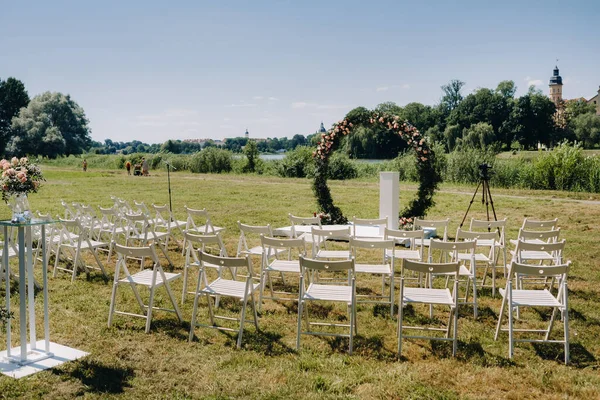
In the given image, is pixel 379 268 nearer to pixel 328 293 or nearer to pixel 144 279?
pixel 328 293

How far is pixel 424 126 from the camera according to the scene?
77.2m

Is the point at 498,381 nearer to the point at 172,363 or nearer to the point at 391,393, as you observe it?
the point at 391,393

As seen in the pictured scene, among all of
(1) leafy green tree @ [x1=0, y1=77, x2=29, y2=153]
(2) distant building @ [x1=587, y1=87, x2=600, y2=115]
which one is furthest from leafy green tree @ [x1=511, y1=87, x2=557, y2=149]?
(1) leafy green tree @ [x1=0, y1=77, x2=29, y2=153]

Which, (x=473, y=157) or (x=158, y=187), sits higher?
(x=473, y=157)

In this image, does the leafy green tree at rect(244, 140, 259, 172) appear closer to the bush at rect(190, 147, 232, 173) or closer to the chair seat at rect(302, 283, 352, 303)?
the bush at rect(190, 147, 232, 173)

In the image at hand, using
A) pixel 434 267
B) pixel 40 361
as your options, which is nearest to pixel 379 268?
pixel 434 267

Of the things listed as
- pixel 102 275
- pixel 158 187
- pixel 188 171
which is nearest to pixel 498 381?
pixel 102 275

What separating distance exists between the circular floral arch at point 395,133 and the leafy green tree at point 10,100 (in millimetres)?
56563

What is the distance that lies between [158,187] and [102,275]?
49.5 ft

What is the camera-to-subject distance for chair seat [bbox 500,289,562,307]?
4579 mm

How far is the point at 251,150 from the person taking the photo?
106 ft

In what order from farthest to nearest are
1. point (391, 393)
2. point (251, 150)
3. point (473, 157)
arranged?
point (251, 150) → point (473, 157) → point (391, 393)

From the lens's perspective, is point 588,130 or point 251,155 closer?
point 251,155

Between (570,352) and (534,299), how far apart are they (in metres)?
0.63
